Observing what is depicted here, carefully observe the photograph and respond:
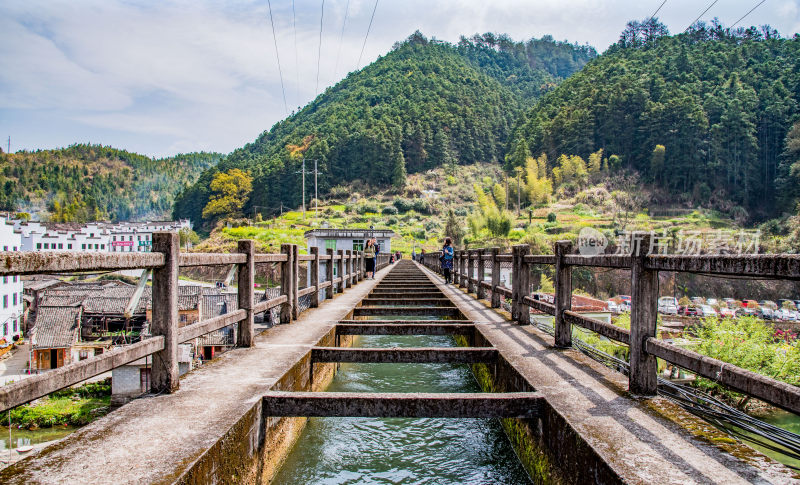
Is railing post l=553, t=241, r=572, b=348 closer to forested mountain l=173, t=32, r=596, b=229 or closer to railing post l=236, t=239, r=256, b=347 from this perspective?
railing post l=236, t=239, r=256, b=347

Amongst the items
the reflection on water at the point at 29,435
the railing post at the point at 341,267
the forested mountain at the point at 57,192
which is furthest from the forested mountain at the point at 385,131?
the railing post at the point at 341,267

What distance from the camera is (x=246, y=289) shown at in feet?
13.2

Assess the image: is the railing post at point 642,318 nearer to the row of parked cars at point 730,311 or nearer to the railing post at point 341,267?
the railing post at point 341,267

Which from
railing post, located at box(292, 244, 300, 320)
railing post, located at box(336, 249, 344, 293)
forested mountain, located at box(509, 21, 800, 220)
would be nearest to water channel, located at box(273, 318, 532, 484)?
railing post, located at box(292, 244, 300, 320)

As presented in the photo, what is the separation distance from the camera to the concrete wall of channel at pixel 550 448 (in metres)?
2.10

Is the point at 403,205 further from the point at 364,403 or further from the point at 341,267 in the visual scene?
the point at 364,403

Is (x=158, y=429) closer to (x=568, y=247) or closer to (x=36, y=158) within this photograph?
(x=568, y=247)

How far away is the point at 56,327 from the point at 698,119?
9757 centimetres

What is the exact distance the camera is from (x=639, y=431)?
2.31 metres

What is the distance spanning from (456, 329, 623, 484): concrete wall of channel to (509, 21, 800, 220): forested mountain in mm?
92035

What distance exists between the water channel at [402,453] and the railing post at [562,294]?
0.99 metres

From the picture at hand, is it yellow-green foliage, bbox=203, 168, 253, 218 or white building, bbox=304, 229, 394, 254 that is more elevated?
yellow-green foliage, bbox=203, 168, 253, 218

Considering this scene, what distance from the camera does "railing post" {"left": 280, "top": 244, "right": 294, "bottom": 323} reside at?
5516mm

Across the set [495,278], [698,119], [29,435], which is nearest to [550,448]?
[495,278]
